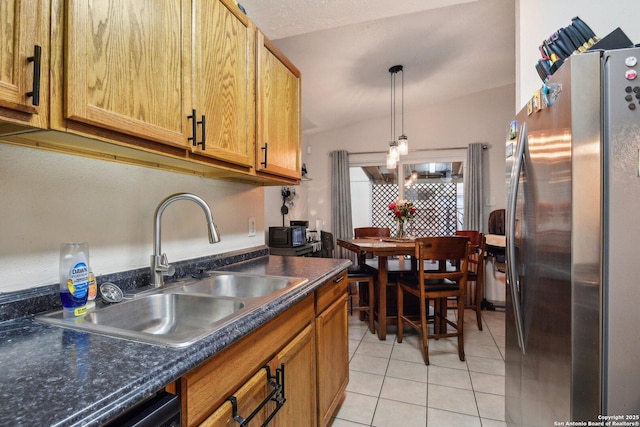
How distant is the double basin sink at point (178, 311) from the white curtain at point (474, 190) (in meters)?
3.73

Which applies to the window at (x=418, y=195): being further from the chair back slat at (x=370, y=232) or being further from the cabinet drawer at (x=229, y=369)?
the cabinet drawer at (x=229, y=369)

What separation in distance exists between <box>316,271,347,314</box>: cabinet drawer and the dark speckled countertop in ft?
1.84

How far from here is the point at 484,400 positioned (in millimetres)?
1871

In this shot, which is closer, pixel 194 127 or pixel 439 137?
pixel 194 127

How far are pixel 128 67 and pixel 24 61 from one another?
0.86 ft

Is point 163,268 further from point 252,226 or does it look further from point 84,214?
point 252,226

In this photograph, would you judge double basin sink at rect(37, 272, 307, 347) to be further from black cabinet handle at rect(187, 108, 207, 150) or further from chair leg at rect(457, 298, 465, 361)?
chair leg at rect(457, 298, 465, 361)

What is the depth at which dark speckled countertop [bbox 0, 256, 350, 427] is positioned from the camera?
1.52 feet

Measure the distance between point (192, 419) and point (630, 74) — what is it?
4.93ft

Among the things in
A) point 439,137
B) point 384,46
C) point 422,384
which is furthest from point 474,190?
point 422,384

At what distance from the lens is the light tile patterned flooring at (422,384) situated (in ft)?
5.63

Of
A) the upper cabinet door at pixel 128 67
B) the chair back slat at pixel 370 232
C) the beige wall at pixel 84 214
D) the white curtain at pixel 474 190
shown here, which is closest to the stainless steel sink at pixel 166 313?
the beige wall at pixel 84 214

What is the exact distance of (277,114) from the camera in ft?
5.54

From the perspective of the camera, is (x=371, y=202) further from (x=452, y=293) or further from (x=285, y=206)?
(x=452, y=293)
